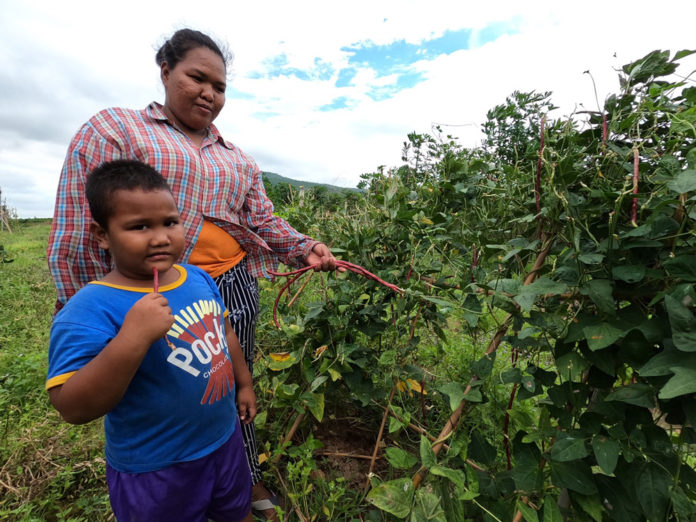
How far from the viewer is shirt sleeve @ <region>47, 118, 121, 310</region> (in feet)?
3.59

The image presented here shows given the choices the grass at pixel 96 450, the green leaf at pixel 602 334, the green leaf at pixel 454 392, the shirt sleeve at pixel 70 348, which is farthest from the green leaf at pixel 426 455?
the shirt sleeve at pixel 70 348

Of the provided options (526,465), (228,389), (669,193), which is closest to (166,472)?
(228,389)

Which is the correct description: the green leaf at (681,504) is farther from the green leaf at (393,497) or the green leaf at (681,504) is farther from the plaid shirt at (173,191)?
the plaid shirt at (173,191)

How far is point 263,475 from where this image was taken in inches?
64.7

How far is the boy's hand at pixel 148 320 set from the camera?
2.51 feet

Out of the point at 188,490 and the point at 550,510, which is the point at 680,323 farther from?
the point at 188,490

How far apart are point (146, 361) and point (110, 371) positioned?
16 centimetres

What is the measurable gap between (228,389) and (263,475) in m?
0.81

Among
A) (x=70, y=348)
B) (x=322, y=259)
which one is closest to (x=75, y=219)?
(x=70, y=348)

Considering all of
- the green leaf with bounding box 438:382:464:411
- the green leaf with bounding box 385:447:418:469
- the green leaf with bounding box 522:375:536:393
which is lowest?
the green leaf with bounding box 385:447:418:469

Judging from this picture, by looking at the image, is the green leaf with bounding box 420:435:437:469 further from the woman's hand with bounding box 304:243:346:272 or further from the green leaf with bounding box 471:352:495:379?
the woman's hand with bounding box 304:243:346:272

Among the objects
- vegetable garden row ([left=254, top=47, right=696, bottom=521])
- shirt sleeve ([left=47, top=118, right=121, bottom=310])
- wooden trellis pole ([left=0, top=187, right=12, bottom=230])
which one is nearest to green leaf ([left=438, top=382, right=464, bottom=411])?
vegetable garden row ([left=254, top=47, right=696, bottom=521])

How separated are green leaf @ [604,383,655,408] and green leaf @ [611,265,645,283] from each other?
214 mm

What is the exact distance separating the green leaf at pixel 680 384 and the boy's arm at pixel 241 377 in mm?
1160
